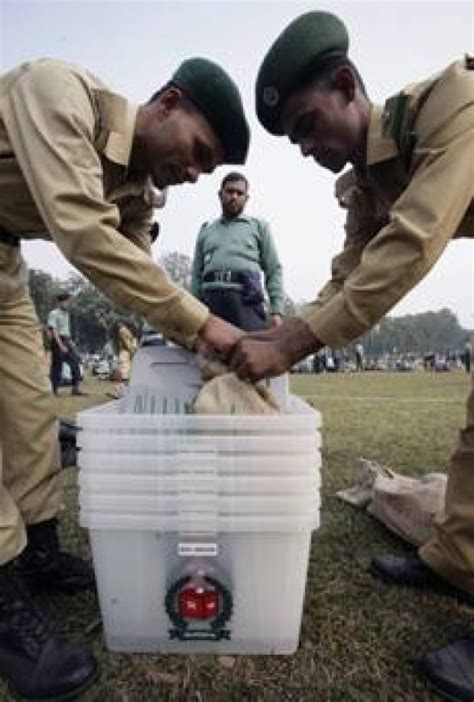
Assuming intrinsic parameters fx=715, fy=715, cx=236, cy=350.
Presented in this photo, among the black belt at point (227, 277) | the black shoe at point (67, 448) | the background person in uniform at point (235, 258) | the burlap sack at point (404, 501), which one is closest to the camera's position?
the burlap sack at point (404, 501)

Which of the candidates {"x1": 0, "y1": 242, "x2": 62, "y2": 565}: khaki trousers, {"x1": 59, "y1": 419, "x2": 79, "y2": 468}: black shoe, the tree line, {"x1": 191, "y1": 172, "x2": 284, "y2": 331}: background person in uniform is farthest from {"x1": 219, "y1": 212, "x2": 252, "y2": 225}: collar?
the tree line

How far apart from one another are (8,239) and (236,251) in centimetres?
301

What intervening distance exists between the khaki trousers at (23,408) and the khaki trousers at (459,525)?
1113 millimetres

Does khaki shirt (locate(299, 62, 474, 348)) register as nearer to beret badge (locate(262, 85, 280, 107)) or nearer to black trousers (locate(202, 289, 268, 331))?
beret badge (locate(262, 85, 280, 107))

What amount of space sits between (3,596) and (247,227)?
3688 millimetres

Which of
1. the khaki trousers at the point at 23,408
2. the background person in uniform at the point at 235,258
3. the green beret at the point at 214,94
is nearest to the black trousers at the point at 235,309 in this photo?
the background person in uniform at the point at 235,258

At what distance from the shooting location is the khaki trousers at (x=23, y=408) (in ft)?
6.57

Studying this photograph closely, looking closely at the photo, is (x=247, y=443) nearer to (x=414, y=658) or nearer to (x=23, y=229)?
(x=414, y=658)

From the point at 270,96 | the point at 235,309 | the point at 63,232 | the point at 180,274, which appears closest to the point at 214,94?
the point at 270,96

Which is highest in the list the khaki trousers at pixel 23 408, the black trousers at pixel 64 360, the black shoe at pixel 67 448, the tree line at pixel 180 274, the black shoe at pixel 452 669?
the khaki trousers at pixel 23 408

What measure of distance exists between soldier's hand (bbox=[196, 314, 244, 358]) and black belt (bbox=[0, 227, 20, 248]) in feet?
2.21

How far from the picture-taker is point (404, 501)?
2.49 meters

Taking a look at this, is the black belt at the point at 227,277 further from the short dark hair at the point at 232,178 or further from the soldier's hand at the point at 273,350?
the soldier's hand at the point at 273,350

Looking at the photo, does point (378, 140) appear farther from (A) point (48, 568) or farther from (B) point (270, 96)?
(A) point (48, 568)
